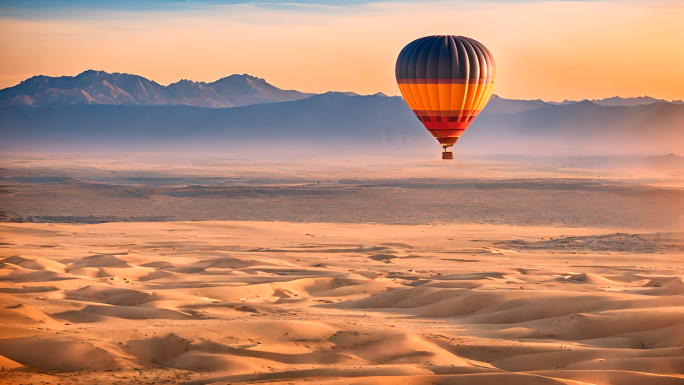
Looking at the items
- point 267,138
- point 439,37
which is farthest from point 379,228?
point 267,138

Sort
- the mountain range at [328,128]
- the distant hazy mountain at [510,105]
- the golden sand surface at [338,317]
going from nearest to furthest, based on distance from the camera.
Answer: the golden sand surface at [338,317], the mountain range at [328,128], the distant hazy mountain at [510,105]

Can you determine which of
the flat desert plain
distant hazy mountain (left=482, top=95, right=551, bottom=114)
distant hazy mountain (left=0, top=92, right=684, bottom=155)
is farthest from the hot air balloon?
distant hazy mountain (left=482, top=95, right=551, bottom=114)

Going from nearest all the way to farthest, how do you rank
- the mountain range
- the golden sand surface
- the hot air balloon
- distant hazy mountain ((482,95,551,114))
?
1. the golden sand surface
2. the hot air balloon
3. the mountain range
4. distant hazy mountain ((482,95,551,114))

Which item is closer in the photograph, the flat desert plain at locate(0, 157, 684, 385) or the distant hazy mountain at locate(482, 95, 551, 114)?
the flat desert plain at locate(0, 157, 684, 385)

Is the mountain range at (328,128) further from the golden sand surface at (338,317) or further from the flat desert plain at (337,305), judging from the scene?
the golden sand surface at (338,317)

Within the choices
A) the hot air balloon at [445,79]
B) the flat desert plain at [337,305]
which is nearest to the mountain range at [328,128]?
the hot air balloon at [445,79]

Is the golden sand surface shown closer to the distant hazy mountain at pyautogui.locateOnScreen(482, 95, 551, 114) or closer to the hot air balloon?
the hot air balloon

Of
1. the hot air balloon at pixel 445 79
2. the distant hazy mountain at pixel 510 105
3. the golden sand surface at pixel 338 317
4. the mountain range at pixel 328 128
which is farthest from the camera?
the distant hazy mountain at pixel 510 105

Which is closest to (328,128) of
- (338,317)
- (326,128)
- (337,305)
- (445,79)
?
(326,128)
